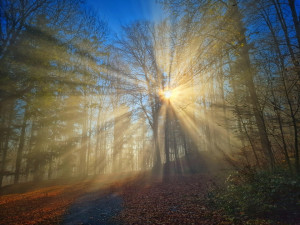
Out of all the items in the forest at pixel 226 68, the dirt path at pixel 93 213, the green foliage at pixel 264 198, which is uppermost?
the forest at pixel 226 68

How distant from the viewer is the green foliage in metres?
4.05

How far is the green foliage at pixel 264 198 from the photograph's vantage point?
405 cm

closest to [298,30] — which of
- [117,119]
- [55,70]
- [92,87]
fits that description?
[92,87]

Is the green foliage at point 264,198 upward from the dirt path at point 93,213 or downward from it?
upward

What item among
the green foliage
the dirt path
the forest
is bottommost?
the dirt path

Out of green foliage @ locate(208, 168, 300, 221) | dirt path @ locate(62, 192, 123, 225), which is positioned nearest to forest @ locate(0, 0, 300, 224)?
green foliage @ locate(208, 168, 300, 221)

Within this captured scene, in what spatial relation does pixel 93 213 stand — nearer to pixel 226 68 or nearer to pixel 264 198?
pixel 264 198

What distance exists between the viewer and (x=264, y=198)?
455cm

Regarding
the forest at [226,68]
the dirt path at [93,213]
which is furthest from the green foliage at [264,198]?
the dirt path at [93,213]

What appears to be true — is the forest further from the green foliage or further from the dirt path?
the dirt path

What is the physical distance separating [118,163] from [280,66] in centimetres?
3910

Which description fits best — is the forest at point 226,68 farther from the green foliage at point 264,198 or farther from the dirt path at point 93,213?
the dirt path at point 93,213

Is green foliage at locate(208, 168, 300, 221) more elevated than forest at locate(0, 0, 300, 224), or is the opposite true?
forest at locate(0, 0, 300, 224)

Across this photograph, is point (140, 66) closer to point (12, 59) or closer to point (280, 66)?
point (12, 59)
